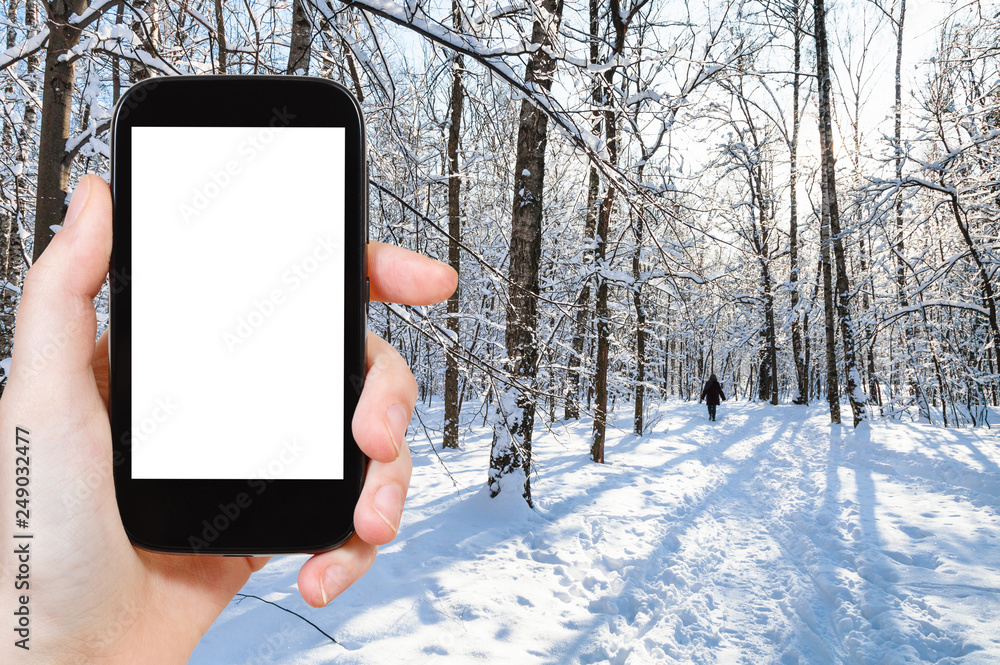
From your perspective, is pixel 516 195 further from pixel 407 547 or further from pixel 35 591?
pixel 35 591

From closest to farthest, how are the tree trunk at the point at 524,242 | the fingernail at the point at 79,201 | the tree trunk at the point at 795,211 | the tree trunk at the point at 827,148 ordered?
the fingernail at the point at 79,201 → the tree trunk at the point at 524,242 → the tree trunk at the point at 827,148 → the tree trunk at the point at 795,211

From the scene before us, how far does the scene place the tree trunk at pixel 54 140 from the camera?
3.02 metres

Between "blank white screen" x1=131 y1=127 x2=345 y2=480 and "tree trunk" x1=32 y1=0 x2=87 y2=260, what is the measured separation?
2520 millimetres

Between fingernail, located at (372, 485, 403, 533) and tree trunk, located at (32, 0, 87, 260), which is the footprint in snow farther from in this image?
tree trunk, located at (32, 0, 87, 260)

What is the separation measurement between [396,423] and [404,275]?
42 centimetres

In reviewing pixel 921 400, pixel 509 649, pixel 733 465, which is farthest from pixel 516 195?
pixel 921 400

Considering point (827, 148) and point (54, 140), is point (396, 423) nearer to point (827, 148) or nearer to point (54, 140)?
point (54, 140)

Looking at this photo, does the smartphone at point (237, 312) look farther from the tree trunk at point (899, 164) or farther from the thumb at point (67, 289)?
the tree trunk at point (899, 164)

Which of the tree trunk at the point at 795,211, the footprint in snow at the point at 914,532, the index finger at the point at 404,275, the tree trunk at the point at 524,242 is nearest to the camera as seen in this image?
the index finger at the point at 404,275

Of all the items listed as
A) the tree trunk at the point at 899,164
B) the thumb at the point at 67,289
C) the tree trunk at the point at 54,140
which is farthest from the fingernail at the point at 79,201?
the tree trunk at the point at 899,164

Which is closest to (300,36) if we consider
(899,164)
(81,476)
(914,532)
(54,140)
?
(54,140)

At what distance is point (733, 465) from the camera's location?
34.3 ft

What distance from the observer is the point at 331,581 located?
1.25 m

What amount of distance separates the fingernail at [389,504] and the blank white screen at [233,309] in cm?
11
